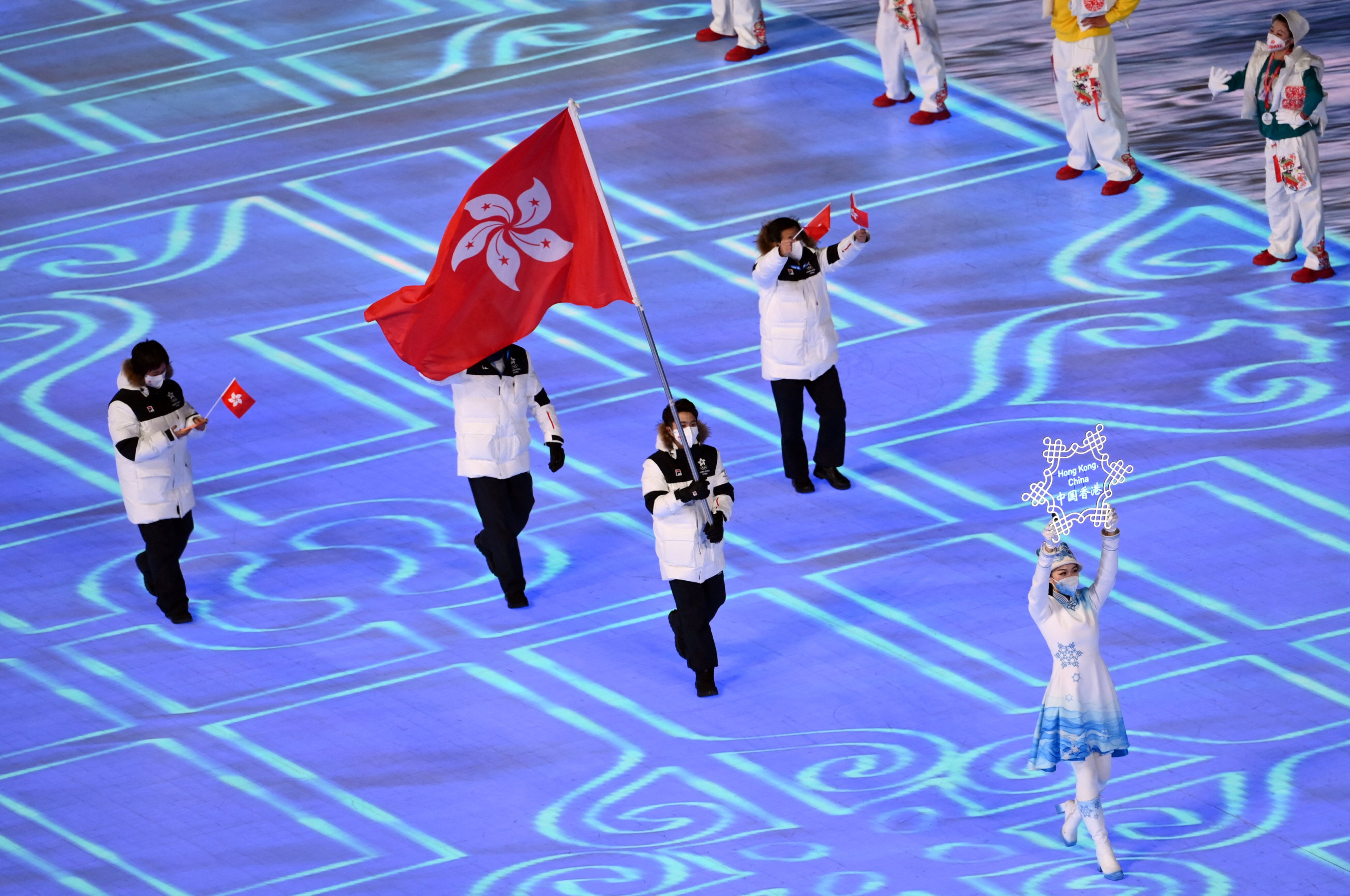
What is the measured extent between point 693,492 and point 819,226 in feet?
7.58

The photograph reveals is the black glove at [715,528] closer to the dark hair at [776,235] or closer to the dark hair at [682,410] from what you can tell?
the dark hair at [682,410]

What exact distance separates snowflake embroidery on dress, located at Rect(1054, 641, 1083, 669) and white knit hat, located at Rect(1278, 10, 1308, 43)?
250 inches

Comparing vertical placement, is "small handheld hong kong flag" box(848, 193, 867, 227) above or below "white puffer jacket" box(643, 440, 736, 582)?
above

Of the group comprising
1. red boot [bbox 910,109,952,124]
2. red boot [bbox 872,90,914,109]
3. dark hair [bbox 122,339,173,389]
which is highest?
red boot [bbox 872,90,914,109]

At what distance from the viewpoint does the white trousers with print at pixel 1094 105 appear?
54.0 ft

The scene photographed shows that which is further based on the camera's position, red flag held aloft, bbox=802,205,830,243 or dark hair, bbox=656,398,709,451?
red flag held aloft, bbox=802,205,830,243

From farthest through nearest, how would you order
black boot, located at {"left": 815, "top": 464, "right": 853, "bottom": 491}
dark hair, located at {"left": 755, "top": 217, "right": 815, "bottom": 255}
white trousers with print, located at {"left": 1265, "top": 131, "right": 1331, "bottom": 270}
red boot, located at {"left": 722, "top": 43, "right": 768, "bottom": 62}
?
red boot, located at {"left": 722, "top": 43, "right": 768, "bottom": 62} → white trousers with print, located at {"left": 1265, "top": 131, "right": 1331, "bottom": 270} → black boot, located at {"left": 815, "top": 464, "right": 853, "bottom": 491} → dark hair, located at {"left": 755, "top": 217, "right": 815, "bottom": 255}

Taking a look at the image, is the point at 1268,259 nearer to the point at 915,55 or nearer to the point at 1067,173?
the point at 1067,173

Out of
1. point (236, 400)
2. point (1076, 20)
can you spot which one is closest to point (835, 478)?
point (236, 400)

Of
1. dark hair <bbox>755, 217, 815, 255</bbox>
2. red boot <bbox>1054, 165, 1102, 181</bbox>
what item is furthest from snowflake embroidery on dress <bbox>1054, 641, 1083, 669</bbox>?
red boot <bbox>1054, 165, 1102, 181</bbox>

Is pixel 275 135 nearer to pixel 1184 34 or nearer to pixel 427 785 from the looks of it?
pixel 1184 34

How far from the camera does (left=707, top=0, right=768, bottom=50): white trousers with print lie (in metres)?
19.0

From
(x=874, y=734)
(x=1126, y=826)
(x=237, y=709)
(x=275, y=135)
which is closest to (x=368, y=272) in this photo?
(x=275, y=135)

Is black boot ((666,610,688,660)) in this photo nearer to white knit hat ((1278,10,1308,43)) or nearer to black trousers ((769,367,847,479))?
black trousers ((769,367,847,479))
